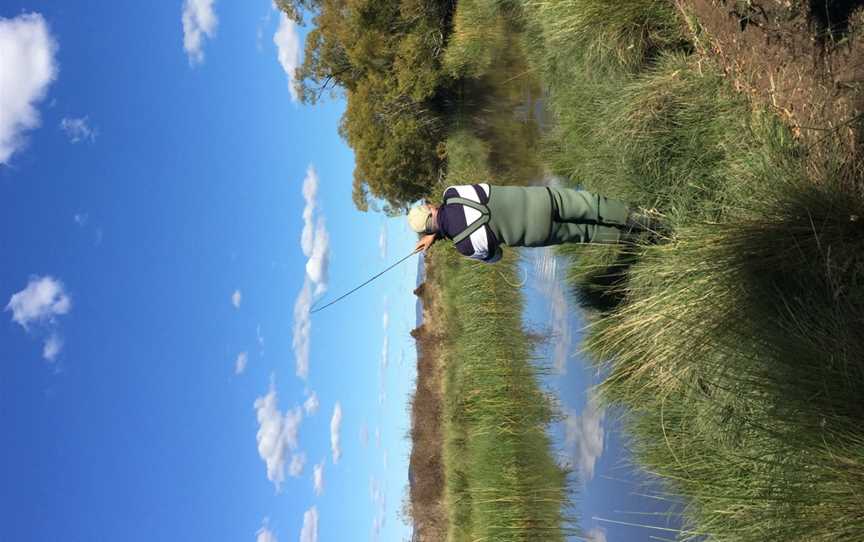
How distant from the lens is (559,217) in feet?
12.4

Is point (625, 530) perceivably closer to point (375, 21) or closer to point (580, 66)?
point (580, 66)

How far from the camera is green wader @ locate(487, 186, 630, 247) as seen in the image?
144 inches

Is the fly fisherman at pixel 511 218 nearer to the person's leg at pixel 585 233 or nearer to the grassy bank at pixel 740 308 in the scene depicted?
the person's leg at pixel 585 233

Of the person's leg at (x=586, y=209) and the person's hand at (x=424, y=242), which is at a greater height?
the person's leg at (x=586, y=209)

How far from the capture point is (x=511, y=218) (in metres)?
3.66

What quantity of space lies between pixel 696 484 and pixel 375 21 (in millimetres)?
8270

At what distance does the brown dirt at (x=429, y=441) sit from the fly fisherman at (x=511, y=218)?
597cm

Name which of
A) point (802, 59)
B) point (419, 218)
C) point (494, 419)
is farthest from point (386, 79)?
point (802, 59)

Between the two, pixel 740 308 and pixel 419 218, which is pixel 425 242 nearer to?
pixel 419 218

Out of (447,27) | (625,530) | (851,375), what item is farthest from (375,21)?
(851,375)

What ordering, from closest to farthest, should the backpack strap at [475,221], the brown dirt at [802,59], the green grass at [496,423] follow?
the brown dirt at [802,59] → the backpack strap at [475,221] → the green grass at [496,423]

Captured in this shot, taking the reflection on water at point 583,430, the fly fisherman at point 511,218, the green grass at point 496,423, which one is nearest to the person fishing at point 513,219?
the fly fisherman at point 511,218

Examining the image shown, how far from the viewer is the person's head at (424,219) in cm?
376

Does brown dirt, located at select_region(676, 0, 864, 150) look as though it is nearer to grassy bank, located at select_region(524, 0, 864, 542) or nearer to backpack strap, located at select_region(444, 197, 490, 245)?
grassy bank, located at select_region(524, 0, 864, 542)
